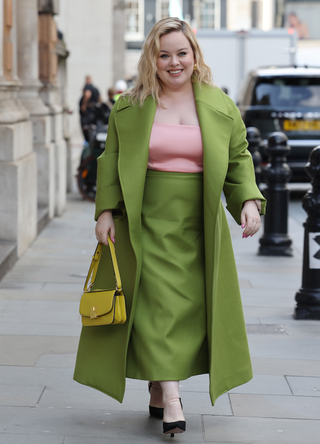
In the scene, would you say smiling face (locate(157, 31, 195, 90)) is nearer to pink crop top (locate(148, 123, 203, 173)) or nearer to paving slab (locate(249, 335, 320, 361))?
pink crop top (locate(148, 123, 203, 173))

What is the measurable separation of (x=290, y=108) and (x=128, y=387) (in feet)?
29.8

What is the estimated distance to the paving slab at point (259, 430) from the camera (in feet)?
11.4

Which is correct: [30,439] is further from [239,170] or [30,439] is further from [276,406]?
[239,170]

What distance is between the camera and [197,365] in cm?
352

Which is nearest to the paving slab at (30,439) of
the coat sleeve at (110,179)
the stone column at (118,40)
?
the coat sleeve at (110,179)

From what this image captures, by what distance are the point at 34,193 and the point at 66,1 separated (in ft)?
61.2

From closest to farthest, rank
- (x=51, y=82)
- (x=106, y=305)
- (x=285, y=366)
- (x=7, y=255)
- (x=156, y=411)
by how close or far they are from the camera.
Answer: (x=106, y=305) < (x=156, y=411) < (x=285, y=366) < (x=7, y=255) < (x=51, y=82)

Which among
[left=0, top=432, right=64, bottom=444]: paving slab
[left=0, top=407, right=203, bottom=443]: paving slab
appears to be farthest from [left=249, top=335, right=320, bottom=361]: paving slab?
[left=0, top=432, right=64, bottom=444]: paving slab

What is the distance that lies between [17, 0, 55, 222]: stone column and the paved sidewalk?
→ 128 inches

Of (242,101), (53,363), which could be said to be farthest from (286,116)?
(53,363)

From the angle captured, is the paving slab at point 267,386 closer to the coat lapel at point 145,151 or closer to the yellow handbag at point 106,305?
the yellow handbag at point 106,305

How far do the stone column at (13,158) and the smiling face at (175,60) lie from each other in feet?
13.3

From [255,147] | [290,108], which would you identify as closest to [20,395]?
[255,147]

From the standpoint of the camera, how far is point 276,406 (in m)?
3.90
